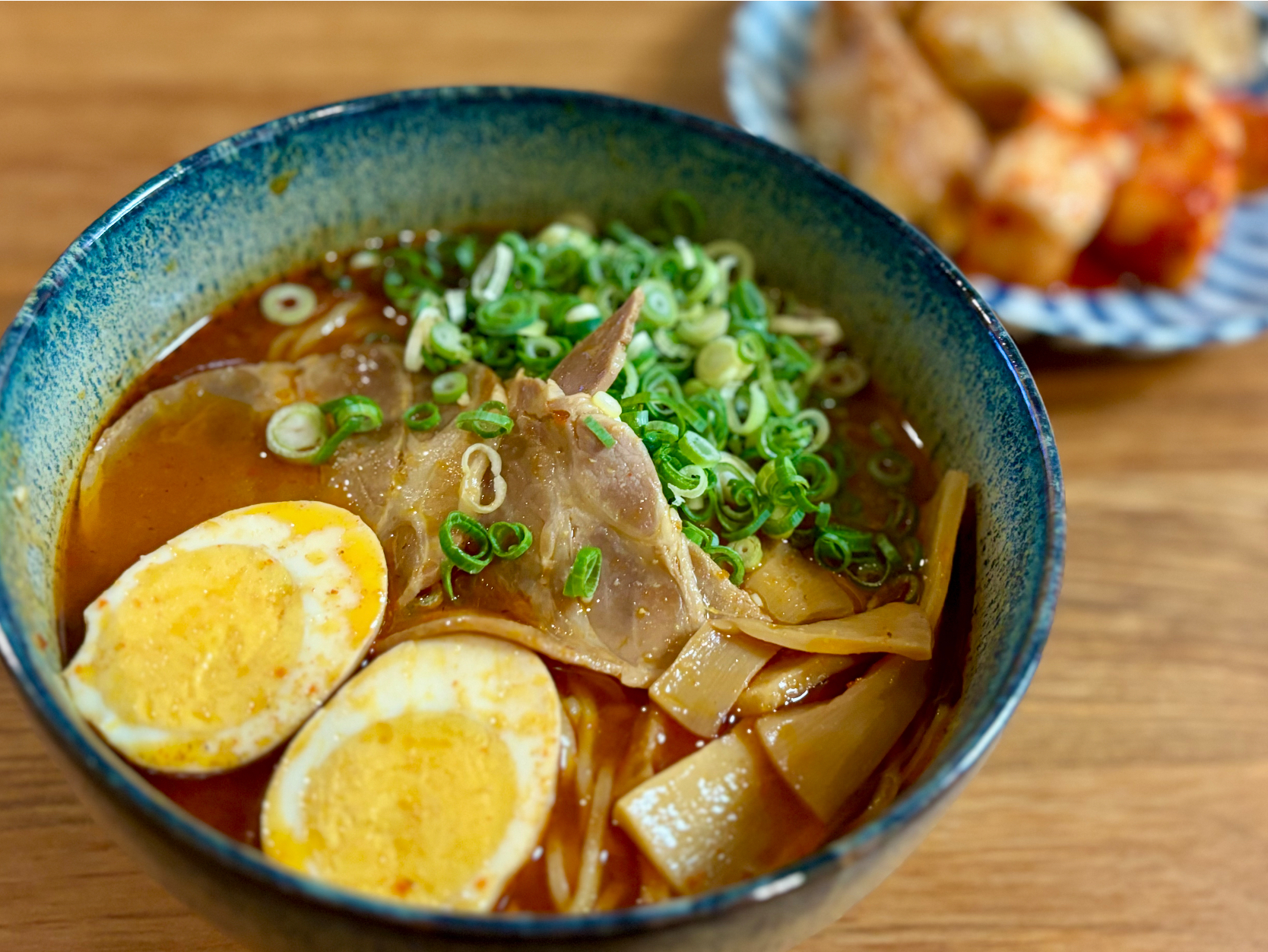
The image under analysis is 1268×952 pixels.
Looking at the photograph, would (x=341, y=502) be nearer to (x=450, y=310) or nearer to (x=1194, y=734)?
(x=450, y=310)

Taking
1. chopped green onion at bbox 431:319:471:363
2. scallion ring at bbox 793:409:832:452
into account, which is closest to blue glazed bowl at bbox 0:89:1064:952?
scallion ring at bbox 793:409:832:452

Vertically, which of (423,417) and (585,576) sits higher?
(423,417)

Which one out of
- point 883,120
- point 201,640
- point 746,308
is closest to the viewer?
point 201,640

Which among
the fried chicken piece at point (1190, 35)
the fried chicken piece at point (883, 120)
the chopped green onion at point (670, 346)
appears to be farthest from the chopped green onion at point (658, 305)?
the fried chicken piece at point (1190, 35)

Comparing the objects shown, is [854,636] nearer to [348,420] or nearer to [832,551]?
[832,551]

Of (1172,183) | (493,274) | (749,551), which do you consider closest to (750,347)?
(749,551)

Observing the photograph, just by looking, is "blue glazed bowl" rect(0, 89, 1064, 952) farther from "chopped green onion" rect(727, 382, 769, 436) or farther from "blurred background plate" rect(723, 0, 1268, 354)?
"blurred background plate" rect(723, 0, 1268, 354)
